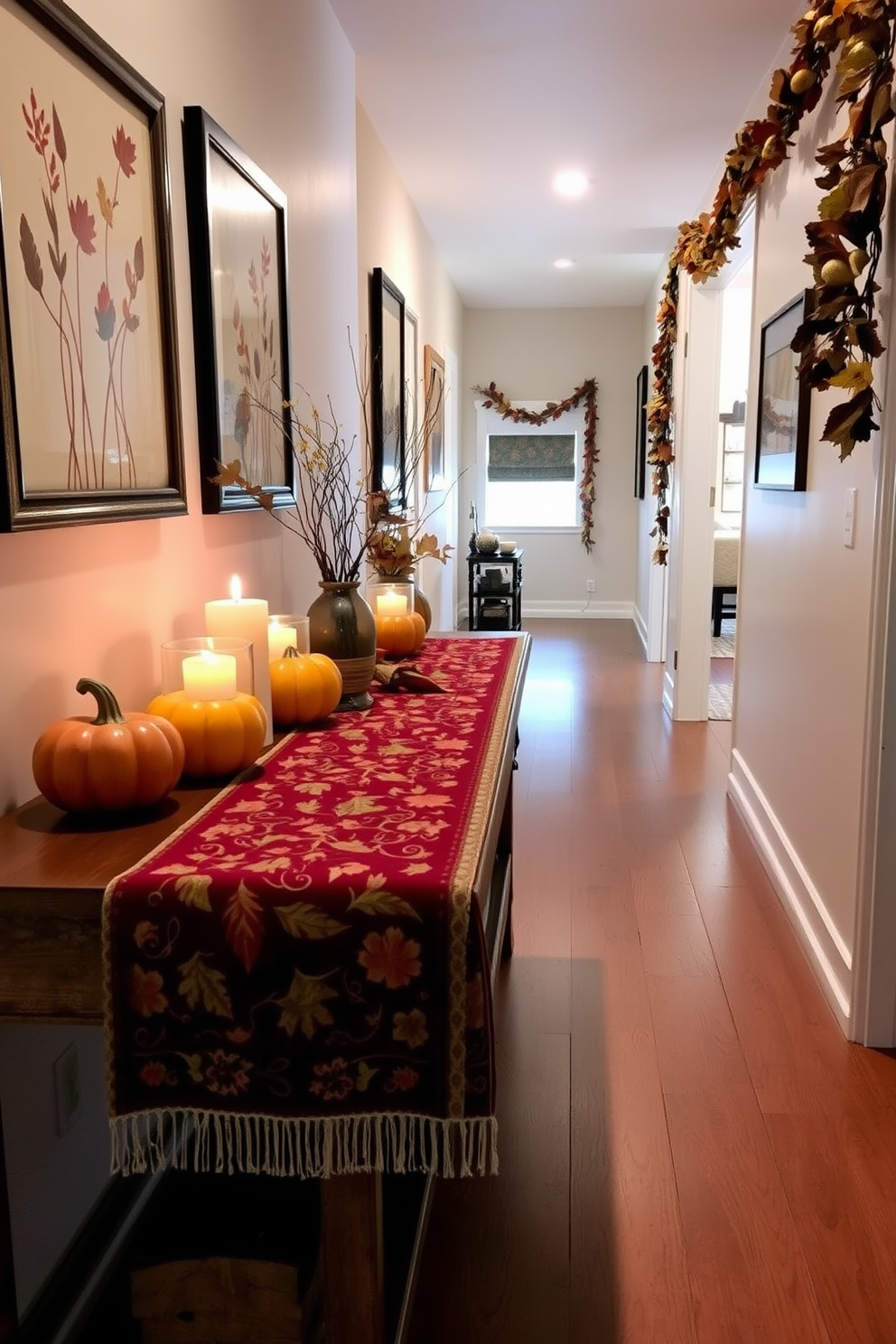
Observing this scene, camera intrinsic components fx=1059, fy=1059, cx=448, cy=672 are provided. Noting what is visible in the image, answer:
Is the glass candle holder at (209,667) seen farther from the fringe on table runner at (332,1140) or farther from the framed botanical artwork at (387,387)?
the framed botanical artwork at (387,387)

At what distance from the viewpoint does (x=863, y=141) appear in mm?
2232

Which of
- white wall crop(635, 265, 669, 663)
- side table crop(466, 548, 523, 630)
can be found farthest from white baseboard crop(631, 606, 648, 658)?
side table crop(466, 548, 523, 630)

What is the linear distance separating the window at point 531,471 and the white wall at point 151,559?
628cm

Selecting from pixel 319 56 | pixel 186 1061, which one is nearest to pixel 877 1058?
pixel 186 1061

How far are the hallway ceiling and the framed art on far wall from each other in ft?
5.41

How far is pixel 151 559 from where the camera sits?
174cm

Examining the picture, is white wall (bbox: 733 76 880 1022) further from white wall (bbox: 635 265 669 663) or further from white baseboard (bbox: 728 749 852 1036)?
white wall (bbox: 635 265 669 663)

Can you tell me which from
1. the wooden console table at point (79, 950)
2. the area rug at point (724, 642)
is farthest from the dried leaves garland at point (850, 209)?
the area rug at point (724, 642)

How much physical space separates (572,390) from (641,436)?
126cm

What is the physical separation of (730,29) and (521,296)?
516 centimetres

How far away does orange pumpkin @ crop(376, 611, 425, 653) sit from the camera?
2.45m

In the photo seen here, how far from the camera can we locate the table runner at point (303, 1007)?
43.5 inches

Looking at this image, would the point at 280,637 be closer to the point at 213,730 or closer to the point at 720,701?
the point at 213,730

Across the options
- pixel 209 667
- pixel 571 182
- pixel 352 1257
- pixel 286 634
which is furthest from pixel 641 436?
pixel 352 1257
